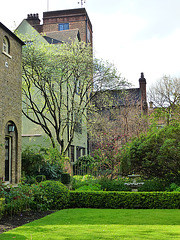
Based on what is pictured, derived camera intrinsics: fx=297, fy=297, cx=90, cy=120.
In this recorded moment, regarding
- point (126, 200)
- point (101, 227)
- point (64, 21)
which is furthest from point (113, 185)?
point (64, 21)

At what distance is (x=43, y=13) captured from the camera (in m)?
35.5

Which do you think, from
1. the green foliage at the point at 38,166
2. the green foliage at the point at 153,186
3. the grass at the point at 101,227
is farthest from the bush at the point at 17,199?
the green foliage at the point at 153,186

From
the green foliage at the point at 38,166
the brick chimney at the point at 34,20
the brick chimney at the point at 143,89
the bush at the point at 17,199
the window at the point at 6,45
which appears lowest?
the bush at the point at 17,199

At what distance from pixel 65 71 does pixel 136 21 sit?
11427 millimetres

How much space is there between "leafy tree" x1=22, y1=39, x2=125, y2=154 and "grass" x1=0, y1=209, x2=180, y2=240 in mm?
11015

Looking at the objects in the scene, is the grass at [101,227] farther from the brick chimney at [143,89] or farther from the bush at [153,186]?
the brick chimney at [143,89]

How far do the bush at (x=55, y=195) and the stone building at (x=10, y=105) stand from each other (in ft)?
7.02

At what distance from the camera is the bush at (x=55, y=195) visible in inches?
446

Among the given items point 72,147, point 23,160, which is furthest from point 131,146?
point 72,147

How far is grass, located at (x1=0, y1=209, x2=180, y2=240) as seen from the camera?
6.78 metres

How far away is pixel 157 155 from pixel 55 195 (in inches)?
228

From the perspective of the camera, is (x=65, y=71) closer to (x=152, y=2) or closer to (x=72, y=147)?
(x=72, y=147)

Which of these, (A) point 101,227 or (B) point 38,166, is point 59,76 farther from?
(A) point 101,227

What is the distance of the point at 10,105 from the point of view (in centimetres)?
1329
